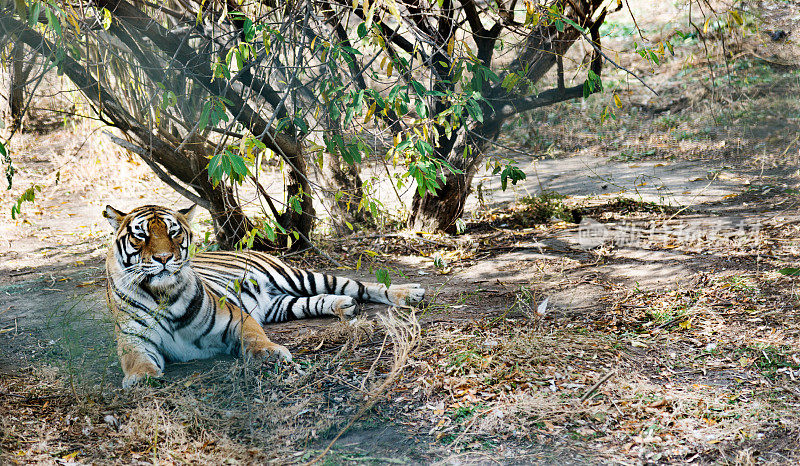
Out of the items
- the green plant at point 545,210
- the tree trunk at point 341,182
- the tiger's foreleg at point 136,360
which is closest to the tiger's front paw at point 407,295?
the tiger's foreleg at point 136,360

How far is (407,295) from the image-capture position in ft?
16.0

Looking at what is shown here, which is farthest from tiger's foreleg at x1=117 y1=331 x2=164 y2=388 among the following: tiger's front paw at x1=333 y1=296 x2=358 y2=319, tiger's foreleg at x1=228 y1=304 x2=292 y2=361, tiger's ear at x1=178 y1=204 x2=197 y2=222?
tiger's front paw at x1=333 y1=296 x2=358 y2=319

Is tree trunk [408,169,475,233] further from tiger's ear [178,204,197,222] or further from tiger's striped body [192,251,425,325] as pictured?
tiger's ear [178,204,197,222]

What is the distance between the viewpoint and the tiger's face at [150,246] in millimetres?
3758

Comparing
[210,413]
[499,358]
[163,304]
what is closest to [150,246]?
[163,304]

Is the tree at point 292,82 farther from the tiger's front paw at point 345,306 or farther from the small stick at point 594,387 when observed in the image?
the small stick at point 594,387

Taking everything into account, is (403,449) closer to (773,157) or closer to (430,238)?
(430,238)

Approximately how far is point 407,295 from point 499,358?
1.28 metres

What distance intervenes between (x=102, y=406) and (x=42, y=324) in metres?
1.86

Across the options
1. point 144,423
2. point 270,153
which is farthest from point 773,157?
point 144,423

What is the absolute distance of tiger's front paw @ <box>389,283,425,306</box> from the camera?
4.86 meters

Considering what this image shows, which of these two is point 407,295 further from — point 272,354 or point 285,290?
point 272,354

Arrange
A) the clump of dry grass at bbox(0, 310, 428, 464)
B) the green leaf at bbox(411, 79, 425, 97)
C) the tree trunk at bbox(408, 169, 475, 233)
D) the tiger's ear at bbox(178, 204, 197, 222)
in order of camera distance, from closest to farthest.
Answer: the clump of dry grass at bbox(0, 310, 428, 464), the green leaf at bbox(411, 79, 425, 97), the tiger's ear at bbox(178, 204, 197, 222), the tree trunk at bbox(408, 169, 475, 233)

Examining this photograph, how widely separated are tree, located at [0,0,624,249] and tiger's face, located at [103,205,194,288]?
1.15 feet
